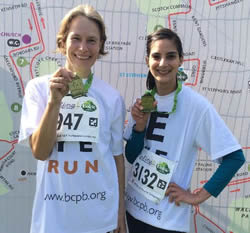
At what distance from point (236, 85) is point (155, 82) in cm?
91

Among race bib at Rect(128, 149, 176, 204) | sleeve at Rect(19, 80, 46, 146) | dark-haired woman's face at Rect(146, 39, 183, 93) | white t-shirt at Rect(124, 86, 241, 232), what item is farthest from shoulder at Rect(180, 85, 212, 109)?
sleeve at Rect(19, 80, 46, 146)

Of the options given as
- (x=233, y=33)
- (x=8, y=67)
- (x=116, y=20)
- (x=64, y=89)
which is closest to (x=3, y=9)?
(x=8, y=67)

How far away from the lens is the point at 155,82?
6.47 ft

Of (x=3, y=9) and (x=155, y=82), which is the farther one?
(x=3, y=9)

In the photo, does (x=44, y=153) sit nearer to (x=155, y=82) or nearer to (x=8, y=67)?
(x=155, y=82)

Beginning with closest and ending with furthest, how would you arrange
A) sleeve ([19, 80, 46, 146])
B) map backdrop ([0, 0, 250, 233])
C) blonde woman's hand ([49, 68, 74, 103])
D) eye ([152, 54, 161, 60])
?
blonde woman's hand ([49, 68, 74, 103]), sleeve ([19, 80, 46, 146]), eye ([152, 54, 161, 60]), map backdrop ([0, 0, 250, 233])

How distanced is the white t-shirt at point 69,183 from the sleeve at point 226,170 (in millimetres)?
581

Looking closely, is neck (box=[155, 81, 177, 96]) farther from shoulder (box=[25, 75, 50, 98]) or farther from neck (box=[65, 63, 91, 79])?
shoulder (box=[25, 75, 50, 98])

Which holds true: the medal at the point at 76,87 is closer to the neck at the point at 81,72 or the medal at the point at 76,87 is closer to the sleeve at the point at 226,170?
the neck at the point at 81,72

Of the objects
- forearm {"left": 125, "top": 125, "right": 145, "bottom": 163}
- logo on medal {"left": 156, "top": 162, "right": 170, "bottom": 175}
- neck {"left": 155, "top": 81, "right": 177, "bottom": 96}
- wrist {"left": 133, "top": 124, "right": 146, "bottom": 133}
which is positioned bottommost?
logo on medal {"left": 156, "top": 162, "right": 170, "bottom": 175}

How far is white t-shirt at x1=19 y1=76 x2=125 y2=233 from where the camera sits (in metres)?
1.65

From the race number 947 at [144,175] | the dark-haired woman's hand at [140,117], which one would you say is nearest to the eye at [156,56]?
the dark-haired woman's hand at [140,117]

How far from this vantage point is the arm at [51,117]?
4.82ft

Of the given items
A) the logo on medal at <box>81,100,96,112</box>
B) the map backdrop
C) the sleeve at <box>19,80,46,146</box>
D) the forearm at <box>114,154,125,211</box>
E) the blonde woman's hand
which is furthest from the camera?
the map backdrop
